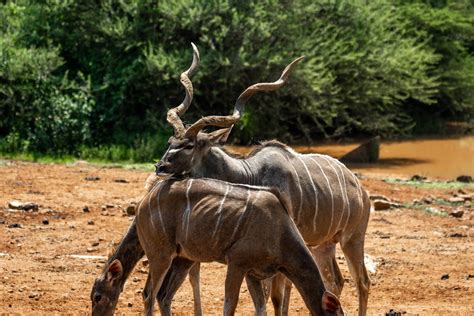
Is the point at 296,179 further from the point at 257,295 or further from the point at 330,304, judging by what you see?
the point at 330,304

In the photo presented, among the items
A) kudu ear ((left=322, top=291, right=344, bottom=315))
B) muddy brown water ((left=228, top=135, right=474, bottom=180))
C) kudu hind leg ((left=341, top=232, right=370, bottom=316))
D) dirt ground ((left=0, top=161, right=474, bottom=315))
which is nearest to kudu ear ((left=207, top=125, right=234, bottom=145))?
kudu hind leg ((left=341, top=232, right=370, bottom=316))

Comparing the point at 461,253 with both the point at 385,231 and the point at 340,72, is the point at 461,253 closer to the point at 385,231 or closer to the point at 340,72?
the point at 385,231

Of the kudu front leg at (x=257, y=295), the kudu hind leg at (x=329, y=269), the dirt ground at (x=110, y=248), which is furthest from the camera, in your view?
the dirt ground at (x=110, y=248)

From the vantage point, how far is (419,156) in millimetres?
21078

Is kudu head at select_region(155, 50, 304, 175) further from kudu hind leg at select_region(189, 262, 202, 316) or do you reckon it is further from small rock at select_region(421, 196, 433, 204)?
small rock at select_region(421, 196, 433, 204)

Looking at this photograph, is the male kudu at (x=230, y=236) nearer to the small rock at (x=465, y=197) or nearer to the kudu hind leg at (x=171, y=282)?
the kudu hind leg at (x=171, y=282)

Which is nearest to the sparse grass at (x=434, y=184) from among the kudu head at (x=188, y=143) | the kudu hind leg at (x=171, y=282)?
the kudu head at (x=188, y=143)

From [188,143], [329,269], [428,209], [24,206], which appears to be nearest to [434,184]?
[428,209]

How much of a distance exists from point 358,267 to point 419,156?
13.9 metres

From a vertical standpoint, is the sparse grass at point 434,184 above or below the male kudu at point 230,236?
below

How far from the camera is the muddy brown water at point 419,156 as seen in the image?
1853 centimetres

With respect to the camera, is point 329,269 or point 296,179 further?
point 329,269

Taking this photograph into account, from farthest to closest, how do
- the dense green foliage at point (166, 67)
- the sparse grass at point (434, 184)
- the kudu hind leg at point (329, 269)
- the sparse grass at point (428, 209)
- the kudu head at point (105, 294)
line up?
the dense green foliage at point (166, 67) → the sparse grass at point (434, 184) → the sparse grass at point (428, 209) → the kudu hind leg at point (329, 269) → the kudu head at point (105, 294)

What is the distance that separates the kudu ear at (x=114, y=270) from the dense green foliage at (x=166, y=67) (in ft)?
33.8
